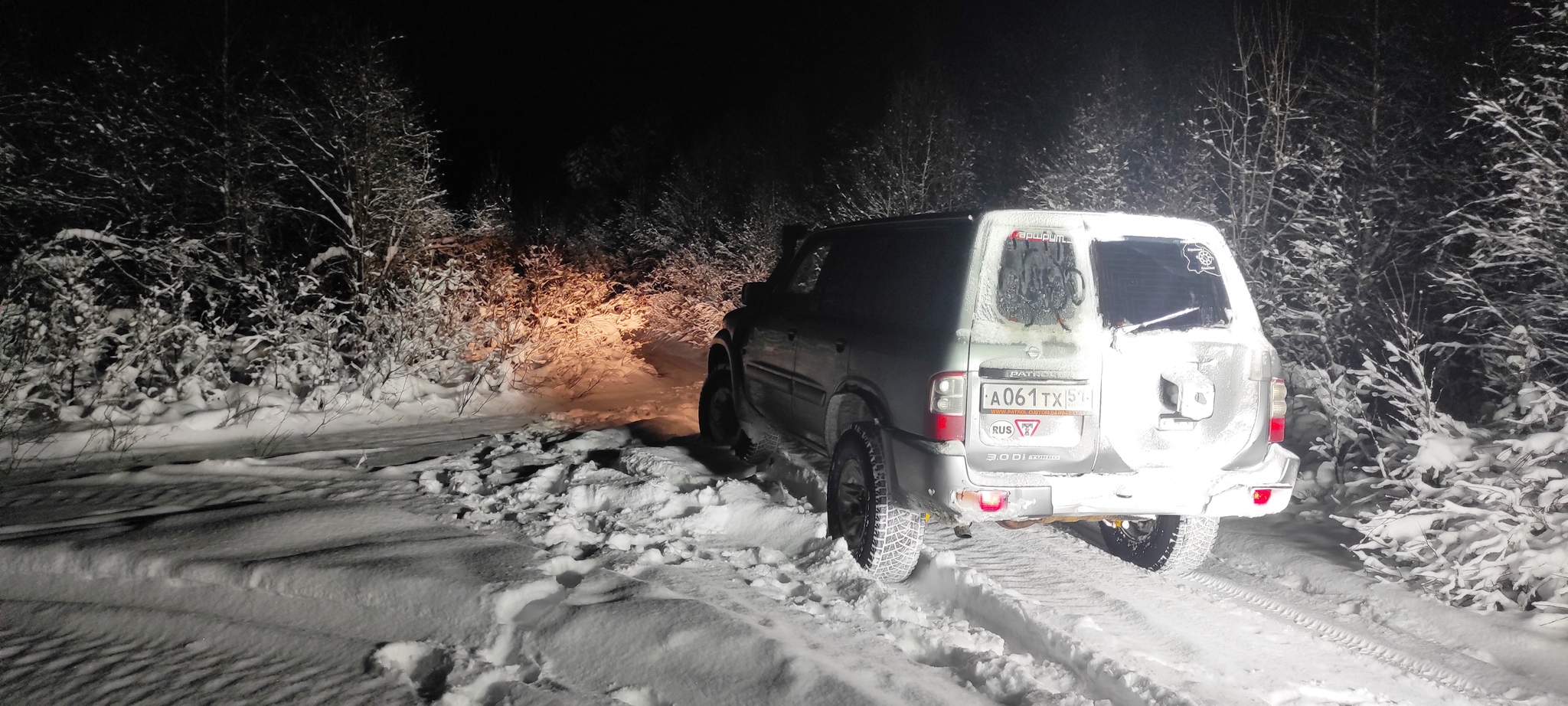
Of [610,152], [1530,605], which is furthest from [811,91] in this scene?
[1530,605]

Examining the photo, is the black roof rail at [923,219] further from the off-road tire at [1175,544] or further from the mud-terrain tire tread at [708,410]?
the mud-terrain tire tread at [708,410]

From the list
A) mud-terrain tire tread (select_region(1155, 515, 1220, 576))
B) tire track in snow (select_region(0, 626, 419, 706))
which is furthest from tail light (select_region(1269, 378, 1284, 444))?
tire track in snow (select_region(0, 626, 419, 706))

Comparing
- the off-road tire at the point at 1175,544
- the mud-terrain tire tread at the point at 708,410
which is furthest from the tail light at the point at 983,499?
the mud-terrain tire tread at the point at 708,410

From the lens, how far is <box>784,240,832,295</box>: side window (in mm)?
5992

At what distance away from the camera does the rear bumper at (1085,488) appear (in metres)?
3.94

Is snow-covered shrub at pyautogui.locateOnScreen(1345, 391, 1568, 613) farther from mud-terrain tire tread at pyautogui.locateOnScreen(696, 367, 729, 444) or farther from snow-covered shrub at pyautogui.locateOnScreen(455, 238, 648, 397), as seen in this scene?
snow-covered shrub at pyautogui.locateOnScreen(455, 238, 648, 397)

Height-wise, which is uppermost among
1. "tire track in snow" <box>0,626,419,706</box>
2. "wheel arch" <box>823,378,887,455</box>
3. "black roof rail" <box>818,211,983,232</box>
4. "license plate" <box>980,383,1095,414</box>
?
"black roof rail" <box>818,211,983,232</box>

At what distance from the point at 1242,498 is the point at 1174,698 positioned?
129 cm

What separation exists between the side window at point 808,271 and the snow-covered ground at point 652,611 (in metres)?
1.36

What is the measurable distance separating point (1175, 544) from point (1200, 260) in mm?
1501

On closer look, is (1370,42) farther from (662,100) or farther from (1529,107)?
(662,100)

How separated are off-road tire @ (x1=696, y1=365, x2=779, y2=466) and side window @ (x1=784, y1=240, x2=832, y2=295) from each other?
1032 millimetres

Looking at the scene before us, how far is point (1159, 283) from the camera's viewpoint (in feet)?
14.0

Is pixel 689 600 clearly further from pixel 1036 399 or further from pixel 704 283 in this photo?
pixel 704 283
